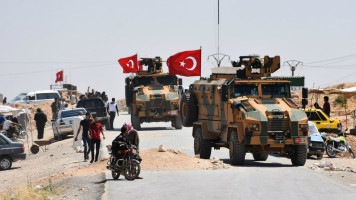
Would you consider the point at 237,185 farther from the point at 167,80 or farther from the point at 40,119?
the point at 40,119

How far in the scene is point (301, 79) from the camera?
325 ft

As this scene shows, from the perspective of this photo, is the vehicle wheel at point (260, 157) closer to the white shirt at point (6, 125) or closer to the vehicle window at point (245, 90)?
the vehicle window at point (245, 90)

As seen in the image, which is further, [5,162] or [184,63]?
[184,63]

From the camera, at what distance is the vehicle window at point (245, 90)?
73.0 ft

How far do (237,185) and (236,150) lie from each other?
4.65 meters

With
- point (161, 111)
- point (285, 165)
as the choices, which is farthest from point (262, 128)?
point (161, 111)

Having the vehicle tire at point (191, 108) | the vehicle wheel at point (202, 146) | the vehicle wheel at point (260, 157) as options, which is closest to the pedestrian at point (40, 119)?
the vehicle tire at point (191, 108)

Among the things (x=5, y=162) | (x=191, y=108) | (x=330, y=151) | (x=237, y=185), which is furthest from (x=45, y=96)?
(x=237, y=185)

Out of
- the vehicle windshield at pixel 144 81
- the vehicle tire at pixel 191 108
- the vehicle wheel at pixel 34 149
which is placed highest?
the vehicle windshield at pixel 144 81

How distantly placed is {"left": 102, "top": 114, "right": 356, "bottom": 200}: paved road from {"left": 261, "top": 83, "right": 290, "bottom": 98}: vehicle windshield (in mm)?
2148

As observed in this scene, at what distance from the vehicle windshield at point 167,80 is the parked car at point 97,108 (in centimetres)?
404

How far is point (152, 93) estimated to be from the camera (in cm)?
3941

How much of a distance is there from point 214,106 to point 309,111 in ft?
29.6

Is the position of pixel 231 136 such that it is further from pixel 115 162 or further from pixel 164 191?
pixel 164 191
